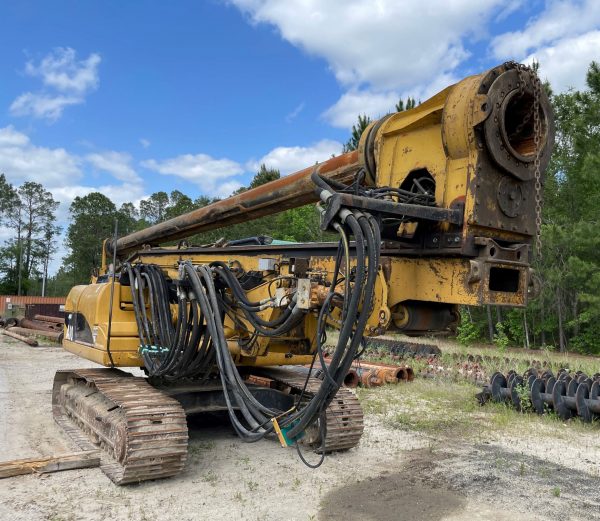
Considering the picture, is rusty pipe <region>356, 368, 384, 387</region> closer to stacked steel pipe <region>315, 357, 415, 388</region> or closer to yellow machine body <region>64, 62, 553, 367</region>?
stacked steel pipe <region>315, 357, 415, 388</region>

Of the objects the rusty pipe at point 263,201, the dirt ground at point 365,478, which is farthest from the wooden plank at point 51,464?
the rusty pipe at point 263,201

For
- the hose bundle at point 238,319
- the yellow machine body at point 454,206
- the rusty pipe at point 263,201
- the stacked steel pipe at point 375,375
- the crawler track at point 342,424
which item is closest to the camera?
the hose bundle at point 238,319

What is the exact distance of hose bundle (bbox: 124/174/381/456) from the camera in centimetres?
352

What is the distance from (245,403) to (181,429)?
0.90 m

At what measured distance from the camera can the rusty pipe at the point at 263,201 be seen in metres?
5.13

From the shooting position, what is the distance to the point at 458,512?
15.2 feet

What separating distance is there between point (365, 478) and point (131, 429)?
2106 millimetres

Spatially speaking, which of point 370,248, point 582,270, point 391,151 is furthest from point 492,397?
point 582,270

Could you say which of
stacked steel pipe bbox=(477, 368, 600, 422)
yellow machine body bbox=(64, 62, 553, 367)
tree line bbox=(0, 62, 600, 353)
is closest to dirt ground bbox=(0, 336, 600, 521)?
stacked steel pipe bbox=(477, 368, 600, 422)

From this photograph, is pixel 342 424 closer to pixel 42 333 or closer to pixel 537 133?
pixel 537 133

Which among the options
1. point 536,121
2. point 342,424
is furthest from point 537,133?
point 342,424

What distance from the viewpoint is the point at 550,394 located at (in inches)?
321

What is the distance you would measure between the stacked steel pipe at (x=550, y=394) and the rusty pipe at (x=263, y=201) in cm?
467

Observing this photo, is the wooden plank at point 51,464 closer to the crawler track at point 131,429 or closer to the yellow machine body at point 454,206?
the crawler track at point 131,429
